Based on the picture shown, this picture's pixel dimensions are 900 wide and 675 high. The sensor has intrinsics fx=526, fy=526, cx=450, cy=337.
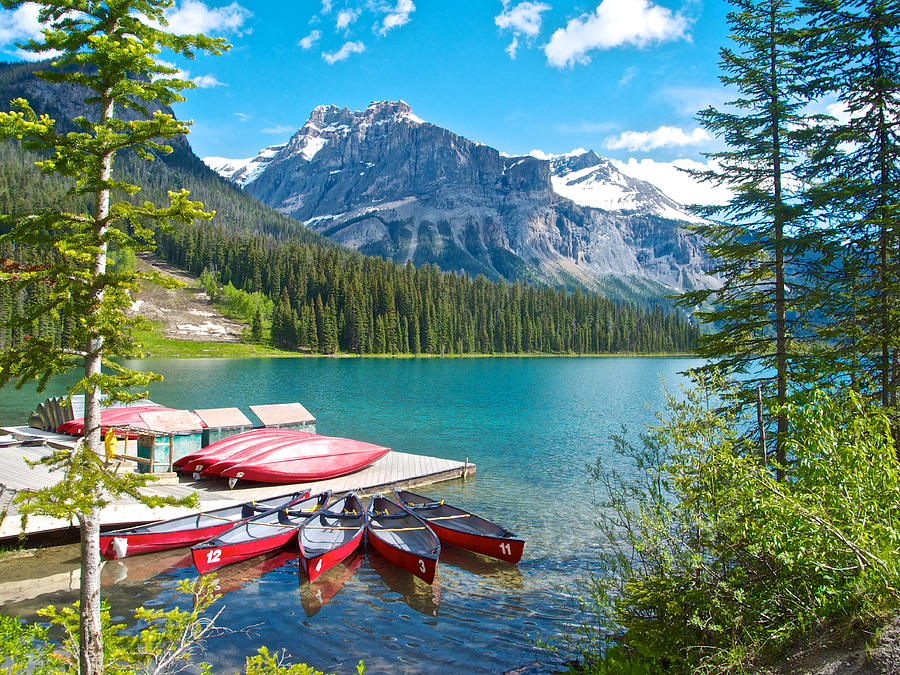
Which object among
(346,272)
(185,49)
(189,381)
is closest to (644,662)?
(185,49)

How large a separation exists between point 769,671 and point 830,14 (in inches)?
668

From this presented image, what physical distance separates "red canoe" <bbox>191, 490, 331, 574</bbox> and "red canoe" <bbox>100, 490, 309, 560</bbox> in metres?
0.54

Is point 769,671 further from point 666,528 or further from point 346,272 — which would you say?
point 346,272

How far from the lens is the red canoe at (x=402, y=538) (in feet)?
52.3

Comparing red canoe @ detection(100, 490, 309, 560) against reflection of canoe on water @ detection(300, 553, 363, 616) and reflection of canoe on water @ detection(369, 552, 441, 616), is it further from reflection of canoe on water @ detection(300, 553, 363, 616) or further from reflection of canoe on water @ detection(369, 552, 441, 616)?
reflection of canoe on water @ detection(369, 552, 441, 616)

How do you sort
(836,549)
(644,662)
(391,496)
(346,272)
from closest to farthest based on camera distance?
1. (836,549)
2. (644,662)
3. (391,496)
4. (346,272)

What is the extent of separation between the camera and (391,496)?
972 inches

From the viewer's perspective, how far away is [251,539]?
1712 centimetres

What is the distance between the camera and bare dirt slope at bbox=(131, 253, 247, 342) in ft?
450

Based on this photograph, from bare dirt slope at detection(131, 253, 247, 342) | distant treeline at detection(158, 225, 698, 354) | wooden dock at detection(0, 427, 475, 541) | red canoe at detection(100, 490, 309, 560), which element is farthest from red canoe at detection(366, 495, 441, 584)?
bare dirt slope at detection(131, 253, 247, 342)

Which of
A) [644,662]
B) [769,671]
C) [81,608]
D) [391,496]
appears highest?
[81,608]

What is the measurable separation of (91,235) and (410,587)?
13.1 meters

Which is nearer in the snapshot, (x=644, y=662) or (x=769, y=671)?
(x=769, y=671)

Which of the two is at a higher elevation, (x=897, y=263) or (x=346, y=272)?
(x=346, y=272)
